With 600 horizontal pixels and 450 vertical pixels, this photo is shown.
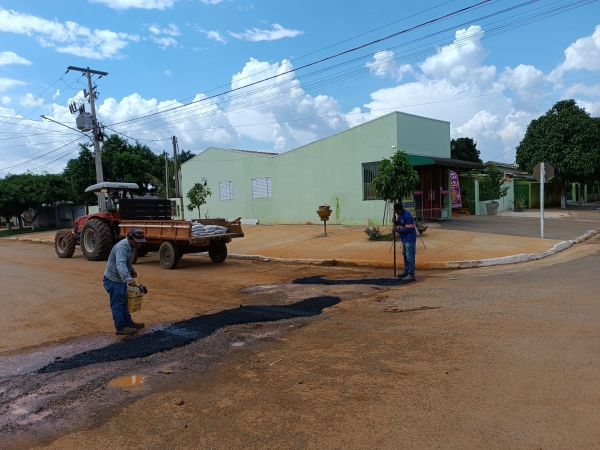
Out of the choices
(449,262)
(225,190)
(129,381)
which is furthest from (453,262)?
(225,190)

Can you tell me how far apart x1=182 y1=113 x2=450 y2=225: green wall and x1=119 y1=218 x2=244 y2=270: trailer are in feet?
28.1

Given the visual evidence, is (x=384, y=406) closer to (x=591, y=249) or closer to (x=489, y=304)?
(x=489, y=304)

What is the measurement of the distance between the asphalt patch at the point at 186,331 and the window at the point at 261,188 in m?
18.1

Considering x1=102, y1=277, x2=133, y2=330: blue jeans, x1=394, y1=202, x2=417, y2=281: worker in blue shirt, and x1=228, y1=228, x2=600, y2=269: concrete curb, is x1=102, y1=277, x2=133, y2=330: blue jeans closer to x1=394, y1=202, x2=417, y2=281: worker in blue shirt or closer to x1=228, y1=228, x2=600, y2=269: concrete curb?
x1=394, y1=202, x2=417, y2=281: worker in blue shirt

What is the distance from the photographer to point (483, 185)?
2817 cm

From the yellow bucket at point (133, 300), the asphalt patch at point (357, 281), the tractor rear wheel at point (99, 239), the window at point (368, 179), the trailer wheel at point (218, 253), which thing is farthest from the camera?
the window at point (368, 179)

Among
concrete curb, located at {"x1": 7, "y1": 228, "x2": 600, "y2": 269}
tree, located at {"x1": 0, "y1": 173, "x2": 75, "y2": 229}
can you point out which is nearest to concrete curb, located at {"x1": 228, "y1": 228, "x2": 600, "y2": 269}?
concrete curb, located at {"x1": 7, "y1": 228, "x2": 600, "y2": 269}

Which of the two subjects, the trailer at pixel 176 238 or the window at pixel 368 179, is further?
the window at pixel 368 179

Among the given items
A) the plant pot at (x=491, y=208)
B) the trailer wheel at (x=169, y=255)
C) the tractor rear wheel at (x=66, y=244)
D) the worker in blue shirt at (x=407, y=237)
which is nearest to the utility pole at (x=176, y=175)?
the tractor rear wheel at (x=66, y=244)

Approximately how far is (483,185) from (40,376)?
27.6 metres

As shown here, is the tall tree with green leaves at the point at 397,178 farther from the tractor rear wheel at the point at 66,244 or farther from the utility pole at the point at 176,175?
the utility pole at the point at 176,175

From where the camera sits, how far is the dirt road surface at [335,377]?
134 inches

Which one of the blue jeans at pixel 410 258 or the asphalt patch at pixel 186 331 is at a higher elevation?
the blue jeans at pixel 410 258

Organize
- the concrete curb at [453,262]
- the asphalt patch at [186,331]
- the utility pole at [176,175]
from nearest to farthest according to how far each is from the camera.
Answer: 1. the asphalt patch at [186,331]
2. the concrete curb at [453,262]
3. the utility pole at [176,175]
